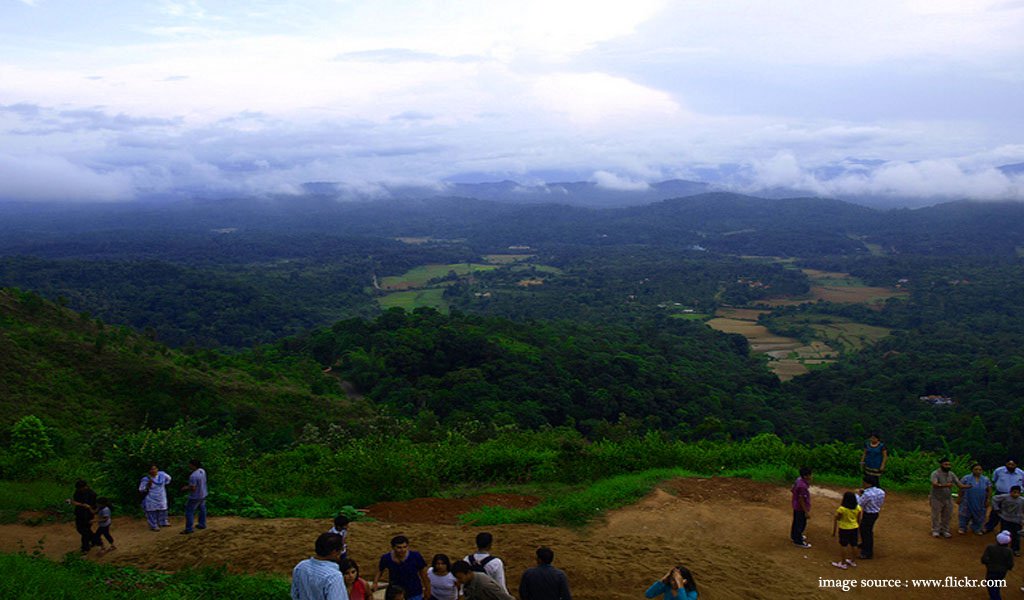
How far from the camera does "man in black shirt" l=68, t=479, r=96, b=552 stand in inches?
336

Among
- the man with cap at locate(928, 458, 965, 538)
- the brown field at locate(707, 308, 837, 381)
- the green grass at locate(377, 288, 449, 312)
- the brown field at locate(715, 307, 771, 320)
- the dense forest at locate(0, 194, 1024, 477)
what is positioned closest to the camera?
the man with cap at locate(928, 458, 965, 538)

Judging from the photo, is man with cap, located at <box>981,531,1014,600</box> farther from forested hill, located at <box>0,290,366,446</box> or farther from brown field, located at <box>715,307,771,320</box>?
brown field, located at <box>715,307,771,320</box>

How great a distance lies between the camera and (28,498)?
10.7m

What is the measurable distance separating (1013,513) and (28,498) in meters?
15.1

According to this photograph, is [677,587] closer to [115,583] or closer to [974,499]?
[115,583]

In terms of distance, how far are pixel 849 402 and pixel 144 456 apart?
137 ft

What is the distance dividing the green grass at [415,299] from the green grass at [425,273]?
274 inches

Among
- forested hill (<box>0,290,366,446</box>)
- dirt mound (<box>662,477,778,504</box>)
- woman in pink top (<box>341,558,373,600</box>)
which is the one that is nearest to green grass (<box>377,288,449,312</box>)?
forested hill (<box>0,290,366,446</box>)

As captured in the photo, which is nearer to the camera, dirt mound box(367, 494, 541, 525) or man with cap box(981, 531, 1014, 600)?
man with cap box(981, 531, 1014, 600)

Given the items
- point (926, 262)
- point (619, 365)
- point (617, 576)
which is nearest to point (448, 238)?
point (926, 262)

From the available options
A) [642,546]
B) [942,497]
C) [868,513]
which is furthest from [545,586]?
[942,497]

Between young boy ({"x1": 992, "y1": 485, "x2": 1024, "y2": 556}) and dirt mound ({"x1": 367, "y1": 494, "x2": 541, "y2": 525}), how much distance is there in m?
6.77

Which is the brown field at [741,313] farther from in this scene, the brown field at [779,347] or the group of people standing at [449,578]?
the group of people standing at [449,578]

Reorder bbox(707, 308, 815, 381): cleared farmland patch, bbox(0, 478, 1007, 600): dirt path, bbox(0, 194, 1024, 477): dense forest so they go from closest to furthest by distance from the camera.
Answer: bbox(0, 478, 1007, 600): dirt path < bbox(0, 194, 1024, 477): dense forest < bbox(707, 308, 815, 381): cleared farmland patch
